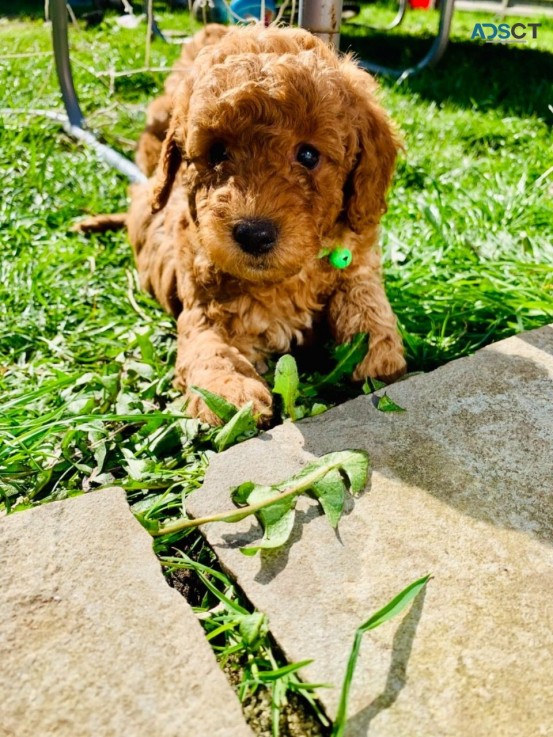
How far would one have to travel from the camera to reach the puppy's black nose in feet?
6.86

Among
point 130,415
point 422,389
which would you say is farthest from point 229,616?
point 422,389

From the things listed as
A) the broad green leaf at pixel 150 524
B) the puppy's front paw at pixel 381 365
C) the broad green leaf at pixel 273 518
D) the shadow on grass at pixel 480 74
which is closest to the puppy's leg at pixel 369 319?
the puppy's front paw at pixel 381 365

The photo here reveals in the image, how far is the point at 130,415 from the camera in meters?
2.26

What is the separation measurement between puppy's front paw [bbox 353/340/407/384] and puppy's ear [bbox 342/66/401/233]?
1.54 feet

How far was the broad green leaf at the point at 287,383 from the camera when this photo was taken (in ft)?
7.33

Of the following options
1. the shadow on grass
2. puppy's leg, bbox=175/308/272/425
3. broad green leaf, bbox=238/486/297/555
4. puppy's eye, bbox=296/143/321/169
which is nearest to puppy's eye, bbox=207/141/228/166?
puppy's eye, bbox=296/143/321/169

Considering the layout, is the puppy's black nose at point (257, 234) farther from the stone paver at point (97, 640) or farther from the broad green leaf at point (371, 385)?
the stone paver at point (97, 640)

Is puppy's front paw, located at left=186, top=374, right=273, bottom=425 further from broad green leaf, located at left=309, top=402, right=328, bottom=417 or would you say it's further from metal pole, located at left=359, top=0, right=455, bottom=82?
metal pole, located at left=359, top=0, right=455, bottom=82

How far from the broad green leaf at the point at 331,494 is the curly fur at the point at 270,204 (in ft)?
1.68

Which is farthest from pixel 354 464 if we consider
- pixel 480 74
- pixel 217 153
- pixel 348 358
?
pixel 480 74

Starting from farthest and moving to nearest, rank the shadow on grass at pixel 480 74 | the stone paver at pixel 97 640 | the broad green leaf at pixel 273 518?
the shadow on grass at pixel 480 74 < the broad green leaf at pixel 273 518 < the stone paver at pixel 97 640

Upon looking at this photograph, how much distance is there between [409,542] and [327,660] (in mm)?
402

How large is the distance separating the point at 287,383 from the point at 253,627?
3.04ft

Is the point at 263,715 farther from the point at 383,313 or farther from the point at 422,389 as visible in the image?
the point at 383,313
